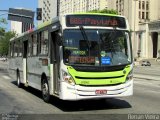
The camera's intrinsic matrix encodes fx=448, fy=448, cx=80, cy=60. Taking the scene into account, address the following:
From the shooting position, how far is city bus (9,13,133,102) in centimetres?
1316

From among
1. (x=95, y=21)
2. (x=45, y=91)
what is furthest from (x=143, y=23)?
(x=95, y=21)

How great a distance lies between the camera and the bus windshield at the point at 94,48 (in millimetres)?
13273

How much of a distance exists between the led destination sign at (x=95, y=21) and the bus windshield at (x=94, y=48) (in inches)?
7.9

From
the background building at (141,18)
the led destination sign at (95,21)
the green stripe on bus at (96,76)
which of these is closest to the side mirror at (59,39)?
the led destination sign at (95,21)

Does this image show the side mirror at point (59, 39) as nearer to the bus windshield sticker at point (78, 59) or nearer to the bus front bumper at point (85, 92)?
the bus windshield sticker at point (78, 59)

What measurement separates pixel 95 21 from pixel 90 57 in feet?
3.97

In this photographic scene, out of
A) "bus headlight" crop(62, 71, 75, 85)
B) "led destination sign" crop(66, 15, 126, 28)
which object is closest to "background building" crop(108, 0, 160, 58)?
"led destination sign" crop(66, 15, 126, 28)

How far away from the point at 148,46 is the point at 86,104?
108687mm

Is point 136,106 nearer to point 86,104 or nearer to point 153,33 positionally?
point 86,104

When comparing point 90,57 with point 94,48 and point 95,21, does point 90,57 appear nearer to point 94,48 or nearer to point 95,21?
point 94,48

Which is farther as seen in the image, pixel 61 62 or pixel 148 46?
pixel 148 46

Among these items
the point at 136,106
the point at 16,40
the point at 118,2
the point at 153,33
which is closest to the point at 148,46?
the point at 153,33

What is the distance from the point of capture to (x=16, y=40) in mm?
23062

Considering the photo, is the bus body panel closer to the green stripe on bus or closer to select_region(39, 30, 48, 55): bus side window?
select_region(39, 30, 48, 55): bus side window
